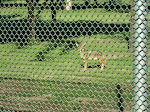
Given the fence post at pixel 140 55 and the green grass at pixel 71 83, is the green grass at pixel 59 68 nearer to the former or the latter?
the green grass at pixel 71 83

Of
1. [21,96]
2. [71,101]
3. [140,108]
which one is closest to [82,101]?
[71,101]

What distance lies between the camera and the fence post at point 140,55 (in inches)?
82.0

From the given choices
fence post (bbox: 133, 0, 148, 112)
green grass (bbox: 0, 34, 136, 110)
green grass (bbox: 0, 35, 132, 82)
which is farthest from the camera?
green grass (bbox: 0, 35, 132, 82)

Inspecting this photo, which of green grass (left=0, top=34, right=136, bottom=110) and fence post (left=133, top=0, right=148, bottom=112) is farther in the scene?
green grass (left=0, top=34, right=136, bottom=110)

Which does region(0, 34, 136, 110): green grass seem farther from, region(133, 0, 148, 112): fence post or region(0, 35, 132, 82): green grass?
region(133, 0, 148, 112): fence post

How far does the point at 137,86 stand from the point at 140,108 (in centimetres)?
23

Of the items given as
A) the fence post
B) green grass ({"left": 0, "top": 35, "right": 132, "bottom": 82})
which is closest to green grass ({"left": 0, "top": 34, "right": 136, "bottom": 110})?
green grass ({"left": 0, "top": 35, "right": 132, "bottom": 82})

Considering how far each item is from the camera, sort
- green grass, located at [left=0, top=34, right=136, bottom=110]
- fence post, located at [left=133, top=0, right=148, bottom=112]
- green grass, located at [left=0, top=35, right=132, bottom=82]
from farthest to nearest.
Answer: green grass, located at [left=0, top=35, right=132, bottom=82] → green grass, located at [left=0, top=34, right=136, bottom=110] → fence post, located at [left=133, top=0, right=148, bottom=112]

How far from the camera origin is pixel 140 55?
2.13 metres

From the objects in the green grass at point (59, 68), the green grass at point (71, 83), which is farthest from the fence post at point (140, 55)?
the green grass at point (59, 68)

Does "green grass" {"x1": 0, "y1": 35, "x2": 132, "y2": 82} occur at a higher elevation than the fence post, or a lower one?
lower

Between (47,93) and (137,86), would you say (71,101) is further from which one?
(137,86)

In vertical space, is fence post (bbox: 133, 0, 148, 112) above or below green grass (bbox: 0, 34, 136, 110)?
above

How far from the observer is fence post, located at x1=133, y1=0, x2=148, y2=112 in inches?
82.0
